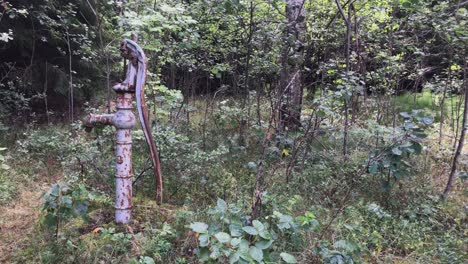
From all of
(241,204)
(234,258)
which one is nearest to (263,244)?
(234,258)

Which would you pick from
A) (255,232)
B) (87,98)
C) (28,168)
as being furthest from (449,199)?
(87,98)

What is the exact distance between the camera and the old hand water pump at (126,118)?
253cm

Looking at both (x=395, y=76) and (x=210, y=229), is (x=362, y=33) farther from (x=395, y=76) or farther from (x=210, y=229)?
(x=210, y=229)

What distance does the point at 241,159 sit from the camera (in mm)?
4438

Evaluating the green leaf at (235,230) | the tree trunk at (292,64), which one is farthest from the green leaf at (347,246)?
the tree trunk at (292,64)

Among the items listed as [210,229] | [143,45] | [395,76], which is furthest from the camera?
[395,76]

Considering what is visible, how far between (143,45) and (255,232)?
101 inches

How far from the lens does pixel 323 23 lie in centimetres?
511

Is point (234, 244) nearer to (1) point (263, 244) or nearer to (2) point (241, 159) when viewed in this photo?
(1) point (263, 244)

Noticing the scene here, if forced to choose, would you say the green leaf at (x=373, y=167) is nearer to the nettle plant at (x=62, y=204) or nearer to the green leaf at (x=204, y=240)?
the green leaf at (x=204, y=240)

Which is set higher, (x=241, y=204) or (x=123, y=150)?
(x=123, y=150)

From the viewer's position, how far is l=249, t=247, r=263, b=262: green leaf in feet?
5.92

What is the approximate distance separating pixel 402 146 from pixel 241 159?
1875 millimetres

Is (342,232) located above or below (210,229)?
below
